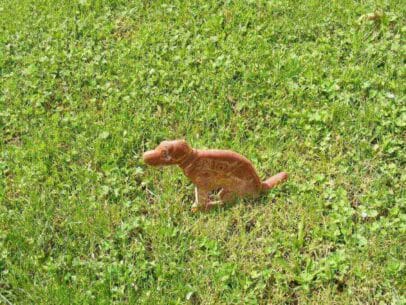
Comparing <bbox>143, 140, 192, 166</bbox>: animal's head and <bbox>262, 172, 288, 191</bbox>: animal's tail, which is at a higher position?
<bbox>143, 140, 192, 166</bbox>: animal's head

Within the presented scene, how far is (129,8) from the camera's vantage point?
19.5 feet

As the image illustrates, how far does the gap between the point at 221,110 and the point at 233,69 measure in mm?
495

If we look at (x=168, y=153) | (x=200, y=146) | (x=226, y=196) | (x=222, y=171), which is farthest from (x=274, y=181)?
(x=168, y=153)

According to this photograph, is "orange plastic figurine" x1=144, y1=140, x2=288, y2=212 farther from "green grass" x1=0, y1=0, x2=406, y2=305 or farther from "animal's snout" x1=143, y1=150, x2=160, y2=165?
"green grass" x1=0, y1=0, x2=406, y2=305

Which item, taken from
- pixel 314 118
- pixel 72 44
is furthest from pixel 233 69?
pixel 72 44

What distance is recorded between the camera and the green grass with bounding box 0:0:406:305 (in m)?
3.64

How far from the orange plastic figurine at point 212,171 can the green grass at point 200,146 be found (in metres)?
0.11

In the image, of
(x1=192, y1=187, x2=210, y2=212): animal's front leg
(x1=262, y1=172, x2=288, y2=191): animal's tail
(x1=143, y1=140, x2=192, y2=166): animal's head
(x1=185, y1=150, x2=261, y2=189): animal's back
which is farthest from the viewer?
(x1=262, y1=172, x2=288, y2=191): animal's tail

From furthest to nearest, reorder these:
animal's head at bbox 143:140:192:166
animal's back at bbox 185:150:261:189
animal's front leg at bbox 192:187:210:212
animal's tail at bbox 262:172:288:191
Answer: animal's tail at bbox 262:172:288:191
animal's front leg at bbox 192:187:210:212
animal's back at bbox 185:150:261:189
animal's head at bbox 143:140:192:166

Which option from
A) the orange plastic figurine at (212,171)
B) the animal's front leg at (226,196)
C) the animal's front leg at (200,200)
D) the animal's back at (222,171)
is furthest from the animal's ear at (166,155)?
the animal's front leg at (226,196)

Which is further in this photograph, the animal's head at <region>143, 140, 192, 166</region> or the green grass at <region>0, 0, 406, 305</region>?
the green grass at <region>0, 0, 406, 305</region>

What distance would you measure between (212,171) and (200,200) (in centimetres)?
30

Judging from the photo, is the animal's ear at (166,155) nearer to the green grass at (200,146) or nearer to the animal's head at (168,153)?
the animal's head at (168,153)

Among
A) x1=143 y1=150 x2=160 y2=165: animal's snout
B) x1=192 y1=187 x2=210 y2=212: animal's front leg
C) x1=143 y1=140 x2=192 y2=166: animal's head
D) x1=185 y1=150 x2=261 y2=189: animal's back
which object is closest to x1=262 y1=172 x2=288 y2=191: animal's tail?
x1=185 y1=150 x2=261 y2=189: animal's back
